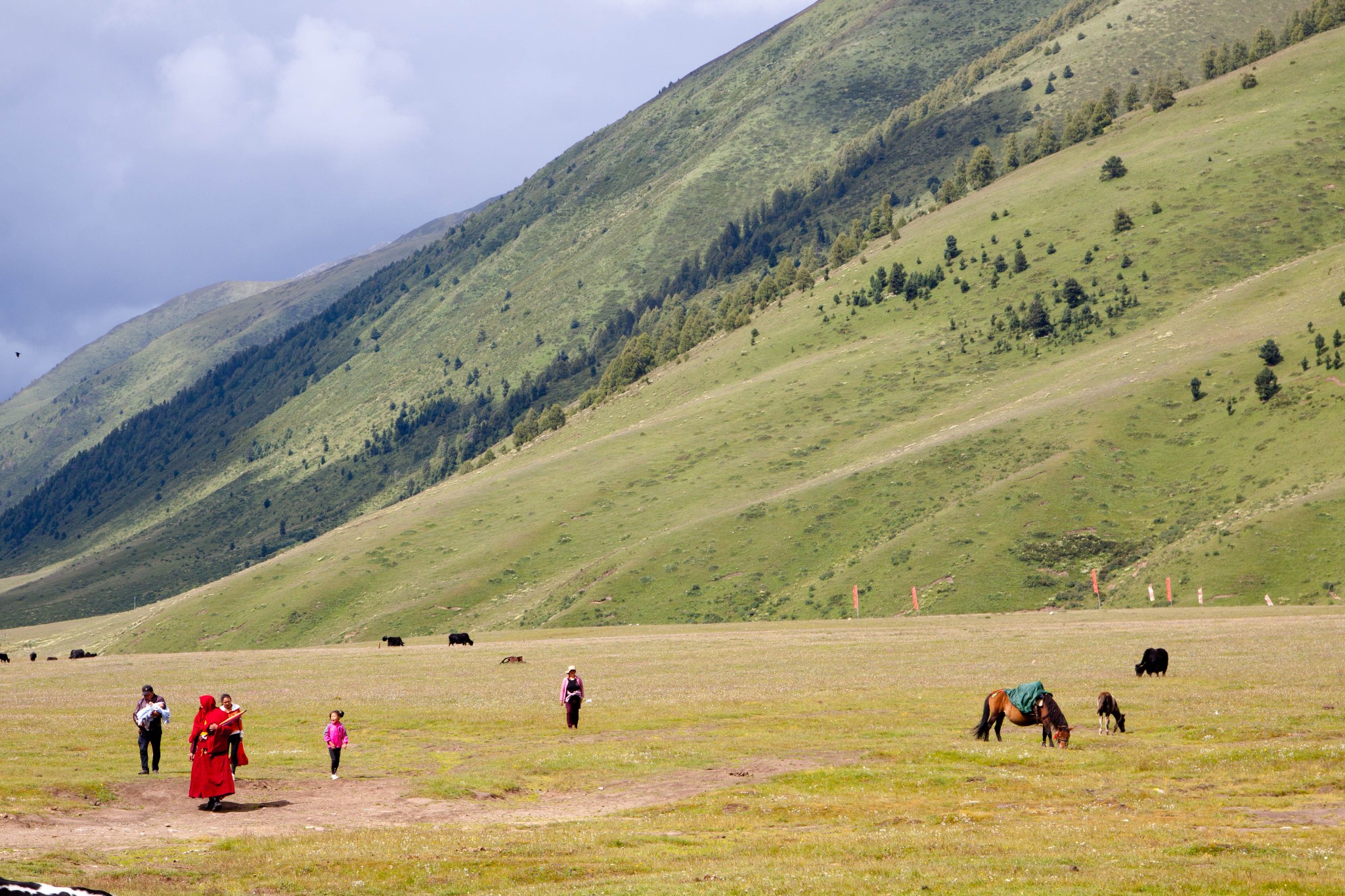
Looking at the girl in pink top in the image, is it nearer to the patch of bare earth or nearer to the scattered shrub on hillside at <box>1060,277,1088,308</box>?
the patch of bare earth

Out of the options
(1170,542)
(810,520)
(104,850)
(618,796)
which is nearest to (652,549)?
(810,520)

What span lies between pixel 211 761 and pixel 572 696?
15.5 m

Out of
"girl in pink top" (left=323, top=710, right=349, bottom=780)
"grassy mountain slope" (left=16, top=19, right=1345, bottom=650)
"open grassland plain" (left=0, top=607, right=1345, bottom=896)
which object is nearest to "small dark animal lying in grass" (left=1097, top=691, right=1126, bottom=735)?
"open grassland plain" (left=0, top=607, right=1345, bottom=896)

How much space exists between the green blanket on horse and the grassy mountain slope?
71414mm

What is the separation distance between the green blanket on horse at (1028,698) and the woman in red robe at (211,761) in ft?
76.2

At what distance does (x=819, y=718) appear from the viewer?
43312 mm

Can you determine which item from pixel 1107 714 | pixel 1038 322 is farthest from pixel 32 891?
pixel 1038 322

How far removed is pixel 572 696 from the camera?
142 ft

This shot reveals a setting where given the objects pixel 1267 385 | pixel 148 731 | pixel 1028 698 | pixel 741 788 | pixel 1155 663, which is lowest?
pixel 741 788

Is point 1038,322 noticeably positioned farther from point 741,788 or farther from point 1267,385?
point 741,788

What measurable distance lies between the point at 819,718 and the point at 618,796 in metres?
13.2

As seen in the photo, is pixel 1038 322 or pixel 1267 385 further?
pixel 1038 322

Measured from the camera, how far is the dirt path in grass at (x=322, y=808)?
2628cm

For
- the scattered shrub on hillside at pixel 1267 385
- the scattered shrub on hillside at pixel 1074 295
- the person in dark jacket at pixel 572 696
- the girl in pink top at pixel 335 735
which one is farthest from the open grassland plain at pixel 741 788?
the scattered shrub on hillside at pixel 1074 295
